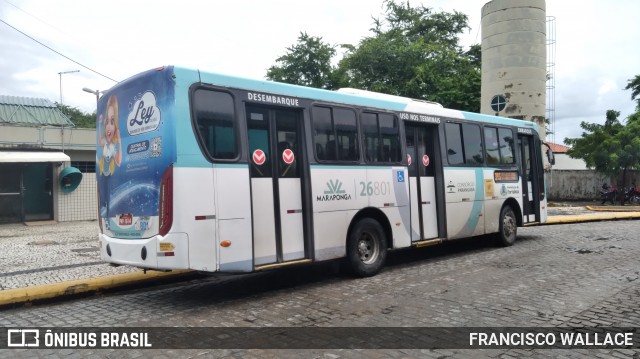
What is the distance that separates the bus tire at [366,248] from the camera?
779 centimetres

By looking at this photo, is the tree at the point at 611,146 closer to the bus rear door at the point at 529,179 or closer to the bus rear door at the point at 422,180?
the bus rear door at the point at 529,179

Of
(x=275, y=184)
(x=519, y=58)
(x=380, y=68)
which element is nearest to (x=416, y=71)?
(x=380, y=68)

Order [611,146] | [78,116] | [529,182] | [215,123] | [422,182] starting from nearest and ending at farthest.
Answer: [215,123] → [422,182] → [529,182] → [611,146] → [78,116]

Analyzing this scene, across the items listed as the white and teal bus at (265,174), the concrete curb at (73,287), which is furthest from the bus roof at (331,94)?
the concrete curb at (73,287)

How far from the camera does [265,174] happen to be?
6773mm

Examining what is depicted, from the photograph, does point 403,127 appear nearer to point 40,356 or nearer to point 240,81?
point 240,81

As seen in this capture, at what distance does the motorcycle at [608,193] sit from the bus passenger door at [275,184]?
22437 mm

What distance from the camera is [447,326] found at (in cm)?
522

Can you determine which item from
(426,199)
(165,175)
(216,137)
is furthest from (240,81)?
(426,199)

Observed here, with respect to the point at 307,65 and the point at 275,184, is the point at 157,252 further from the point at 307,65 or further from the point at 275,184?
the point at 307,65

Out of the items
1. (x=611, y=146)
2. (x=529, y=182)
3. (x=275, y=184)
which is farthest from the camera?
(x=611, y=146)

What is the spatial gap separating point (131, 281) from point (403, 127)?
532 centimetres

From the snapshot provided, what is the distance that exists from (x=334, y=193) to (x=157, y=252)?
9.25 feet

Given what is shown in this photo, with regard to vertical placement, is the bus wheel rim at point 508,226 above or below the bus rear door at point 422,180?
below
